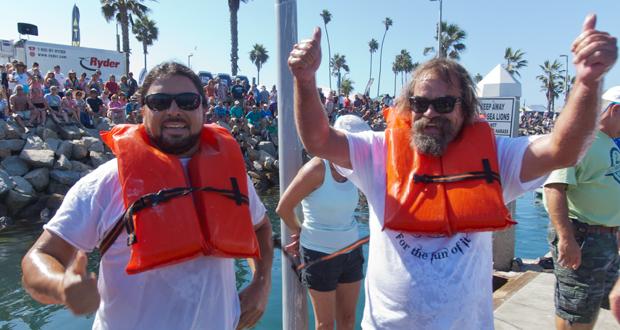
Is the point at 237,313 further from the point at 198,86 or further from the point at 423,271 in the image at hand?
the point at 198,86

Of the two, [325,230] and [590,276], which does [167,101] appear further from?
[590,276]

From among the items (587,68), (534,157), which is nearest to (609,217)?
(534,157)

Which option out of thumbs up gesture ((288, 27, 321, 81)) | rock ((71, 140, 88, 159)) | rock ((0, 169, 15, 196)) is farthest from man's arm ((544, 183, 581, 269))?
rock ((71, 140, 88, 159))

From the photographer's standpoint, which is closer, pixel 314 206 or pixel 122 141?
pixel 122 141

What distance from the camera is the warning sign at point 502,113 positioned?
554 cm

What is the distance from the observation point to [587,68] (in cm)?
167

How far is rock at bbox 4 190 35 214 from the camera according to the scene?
10.3 meters

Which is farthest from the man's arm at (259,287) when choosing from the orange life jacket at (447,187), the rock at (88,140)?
the rock at (88,140)

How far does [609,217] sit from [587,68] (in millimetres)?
1773

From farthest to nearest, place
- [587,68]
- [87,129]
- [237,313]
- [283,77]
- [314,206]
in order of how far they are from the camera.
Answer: [87,129] < [314,206] < [283,77] < [237,313] < [587,68]

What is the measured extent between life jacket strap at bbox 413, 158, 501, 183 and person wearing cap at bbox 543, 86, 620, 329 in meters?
1.28

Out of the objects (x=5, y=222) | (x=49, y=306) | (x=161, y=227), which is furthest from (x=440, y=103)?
(x=5, y=222)

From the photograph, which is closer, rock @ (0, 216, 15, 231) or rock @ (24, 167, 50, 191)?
rock @ (0, 216, 15, 231)

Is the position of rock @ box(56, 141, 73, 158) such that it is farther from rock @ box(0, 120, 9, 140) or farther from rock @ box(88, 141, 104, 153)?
rock @ box(0, 120, 9, 140)
